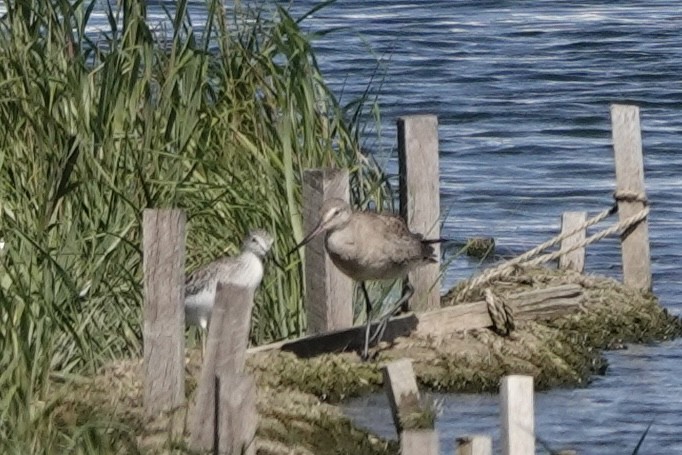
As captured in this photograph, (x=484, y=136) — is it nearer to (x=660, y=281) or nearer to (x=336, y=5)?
(x=660, y=281)

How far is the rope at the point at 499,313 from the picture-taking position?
33.2ft

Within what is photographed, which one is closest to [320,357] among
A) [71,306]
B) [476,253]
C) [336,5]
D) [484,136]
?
[71,306]

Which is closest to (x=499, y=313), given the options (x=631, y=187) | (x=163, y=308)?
(x=631, y=187)

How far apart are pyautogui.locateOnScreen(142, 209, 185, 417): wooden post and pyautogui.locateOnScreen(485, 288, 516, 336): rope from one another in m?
2.74

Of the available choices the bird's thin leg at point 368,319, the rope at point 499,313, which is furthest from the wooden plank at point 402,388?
the rope at point 499,313

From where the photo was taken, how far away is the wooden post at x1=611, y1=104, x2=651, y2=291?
11727 mm

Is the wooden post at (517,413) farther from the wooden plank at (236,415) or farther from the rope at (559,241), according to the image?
the rope at (559,241)

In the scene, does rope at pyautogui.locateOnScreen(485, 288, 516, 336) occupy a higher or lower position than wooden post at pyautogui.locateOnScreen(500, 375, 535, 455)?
lower

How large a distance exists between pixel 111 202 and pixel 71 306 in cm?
84

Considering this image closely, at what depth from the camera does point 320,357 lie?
918cm

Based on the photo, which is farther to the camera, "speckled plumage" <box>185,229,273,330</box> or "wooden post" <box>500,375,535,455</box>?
"speckled plumage" <box>185,229,273,330</box>

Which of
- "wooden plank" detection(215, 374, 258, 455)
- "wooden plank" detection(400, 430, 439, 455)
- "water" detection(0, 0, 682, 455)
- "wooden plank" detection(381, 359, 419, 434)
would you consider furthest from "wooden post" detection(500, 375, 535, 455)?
"water" detection(0, 0, 682, 455)

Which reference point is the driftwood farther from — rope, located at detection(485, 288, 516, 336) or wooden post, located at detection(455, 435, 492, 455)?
wooden post, located at detection(455, 435, 492, 455)

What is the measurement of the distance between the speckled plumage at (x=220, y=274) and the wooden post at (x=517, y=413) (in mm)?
2482
